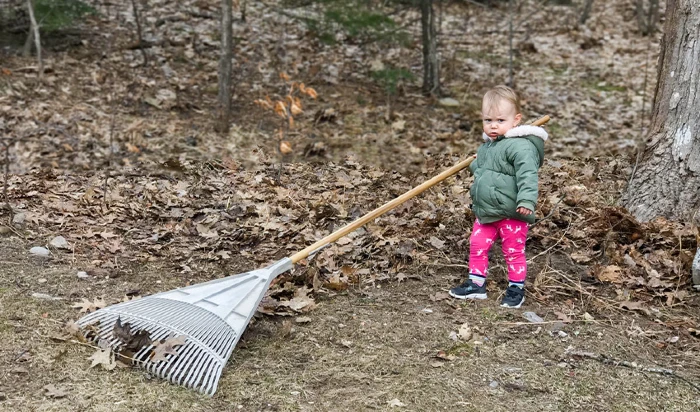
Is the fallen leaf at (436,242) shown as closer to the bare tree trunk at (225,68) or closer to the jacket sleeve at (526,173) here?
the jacket sleeve at (526,173)

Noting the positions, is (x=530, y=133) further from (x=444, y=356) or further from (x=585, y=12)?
(x=585, y=12)

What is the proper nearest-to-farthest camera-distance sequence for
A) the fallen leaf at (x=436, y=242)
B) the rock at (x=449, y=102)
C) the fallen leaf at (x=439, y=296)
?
1. the fallen leaf at (x=439, y=296)
2. the fallen leaf at (x=436, y=242)
3. the rock at (x=449, y=102)

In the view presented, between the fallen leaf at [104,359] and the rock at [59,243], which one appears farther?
the rock at [59,243]

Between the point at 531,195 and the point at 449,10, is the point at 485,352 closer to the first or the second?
the point at 531,195

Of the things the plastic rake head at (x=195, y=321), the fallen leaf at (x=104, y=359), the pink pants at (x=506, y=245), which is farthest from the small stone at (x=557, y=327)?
the fallen leaf at (x=104, y=359)

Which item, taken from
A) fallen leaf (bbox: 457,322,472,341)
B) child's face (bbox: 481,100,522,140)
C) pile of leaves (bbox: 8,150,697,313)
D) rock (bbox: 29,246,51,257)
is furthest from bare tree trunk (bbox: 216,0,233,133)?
fallen leaf (bbox: 457,322,472,341)

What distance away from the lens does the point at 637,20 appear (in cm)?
1354

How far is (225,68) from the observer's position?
27.2 ft

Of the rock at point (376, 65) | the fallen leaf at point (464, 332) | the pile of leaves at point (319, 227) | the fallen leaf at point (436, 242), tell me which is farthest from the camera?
the rock at point (376, 65)

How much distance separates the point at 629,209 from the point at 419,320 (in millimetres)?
2031

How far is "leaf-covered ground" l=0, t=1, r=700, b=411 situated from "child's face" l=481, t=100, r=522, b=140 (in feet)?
3.50

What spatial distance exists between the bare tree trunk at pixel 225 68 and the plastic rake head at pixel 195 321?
4668 millimetres

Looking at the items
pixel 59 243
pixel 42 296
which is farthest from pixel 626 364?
pixel 59 243

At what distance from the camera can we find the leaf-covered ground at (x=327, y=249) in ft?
11.0
